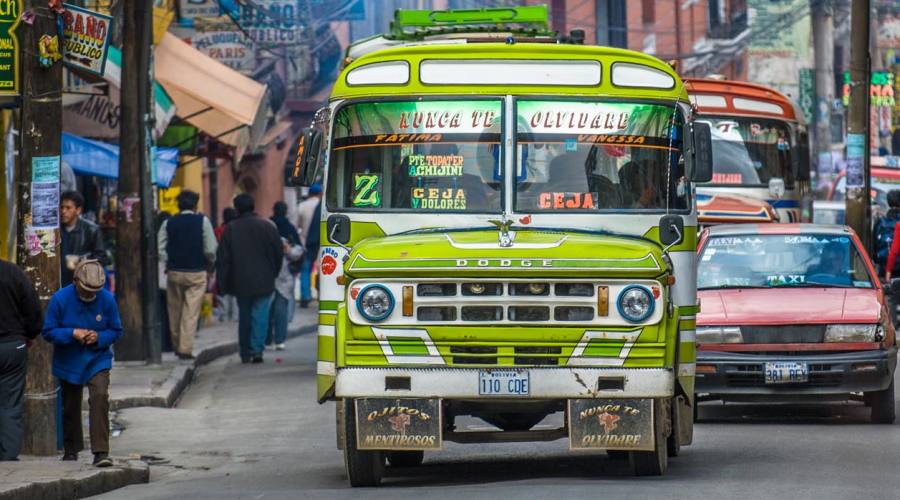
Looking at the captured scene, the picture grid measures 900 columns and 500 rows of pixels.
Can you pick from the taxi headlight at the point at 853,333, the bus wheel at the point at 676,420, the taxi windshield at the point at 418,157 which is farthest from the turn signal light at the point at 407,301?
the taxi headlight at the point at 853,333

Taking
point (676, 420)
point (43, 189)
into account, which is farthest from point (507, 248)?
point (43, 189)

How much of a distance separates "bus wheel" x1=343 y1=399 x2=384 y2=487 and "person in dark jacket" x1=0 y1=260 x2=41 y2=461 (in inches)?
107

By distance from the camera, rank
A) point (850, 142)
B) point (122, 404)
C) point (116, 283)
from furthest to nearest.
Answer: point (850, 142), point (116, 283), point (122, 404)

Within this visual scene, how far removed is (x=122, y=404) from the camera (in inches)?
685

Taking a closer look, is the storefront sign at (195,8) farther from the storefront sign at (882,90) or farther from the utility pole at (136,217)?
the storefront sign at (882,90)

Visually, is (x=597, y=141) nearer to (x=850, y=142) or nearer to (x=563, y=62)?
(x=563, y=62)

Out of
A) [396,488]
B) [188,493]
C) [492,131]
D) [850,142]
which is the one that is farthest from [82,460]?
[850,142]

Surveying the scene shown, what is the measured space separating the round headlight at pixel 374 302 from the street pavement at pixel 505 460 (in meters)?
1.01

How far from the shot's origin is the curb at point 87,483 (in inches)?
430

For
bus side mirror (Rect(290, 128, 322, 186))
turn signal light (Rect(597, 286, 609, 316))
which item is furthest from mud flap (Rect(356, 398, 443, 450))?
bus side mirror (Rect(290, 128, 322, 186))

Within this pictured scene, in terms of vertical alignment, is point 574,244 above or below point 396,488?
above

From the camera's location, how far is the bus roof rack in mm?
16875

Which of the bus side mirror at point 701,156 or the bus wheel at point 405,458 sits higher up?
the bus side mirror at point 701,156

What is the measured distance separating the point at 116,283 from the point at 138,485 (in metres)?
9.41
